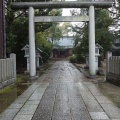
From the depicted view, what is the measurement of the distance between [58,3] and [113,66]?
597cm

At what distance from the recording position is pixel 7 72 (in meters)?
12.2

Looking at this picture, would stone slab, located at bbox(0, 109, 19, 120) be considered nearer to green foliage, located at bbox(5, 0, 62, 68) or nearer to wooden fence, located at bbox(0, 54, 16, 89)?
wooden fence, located at bbox(0, 54, 16, 89)

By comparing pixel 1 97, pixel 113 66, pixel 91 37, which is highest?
pixel 91 37

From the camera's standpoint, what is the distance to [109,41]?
25.3m

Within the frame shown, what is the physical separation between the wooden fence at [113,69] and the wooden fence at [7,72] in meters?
5.50

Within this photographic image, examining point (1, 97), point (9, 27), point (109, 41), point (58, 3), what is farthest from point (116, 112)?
point (109, 41)

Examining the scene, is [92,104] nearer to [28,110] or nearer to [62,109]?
[62,109]

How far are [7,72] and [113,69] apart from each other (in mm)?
5723

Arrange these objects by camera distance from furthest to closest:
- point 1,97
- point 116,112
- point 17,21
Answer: point 17,21 < point 1,97 < point 116,112

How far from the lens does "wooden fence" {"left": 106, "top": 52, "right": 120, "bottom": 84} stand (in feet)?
41.5

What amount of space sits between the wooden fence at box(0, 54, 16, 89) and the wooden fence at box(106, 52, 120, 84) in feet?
18.0

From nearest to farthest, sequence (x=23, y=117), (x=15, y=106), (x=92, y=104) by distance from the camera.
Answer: (x=23, y=117) < (x=15, y=106) < (x=92, y=104)

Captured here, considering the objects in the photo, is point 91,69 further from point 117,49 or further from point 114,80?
point 117,49

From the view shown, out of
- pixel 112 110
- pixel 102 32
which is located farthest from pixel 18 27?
pixel 112 110
